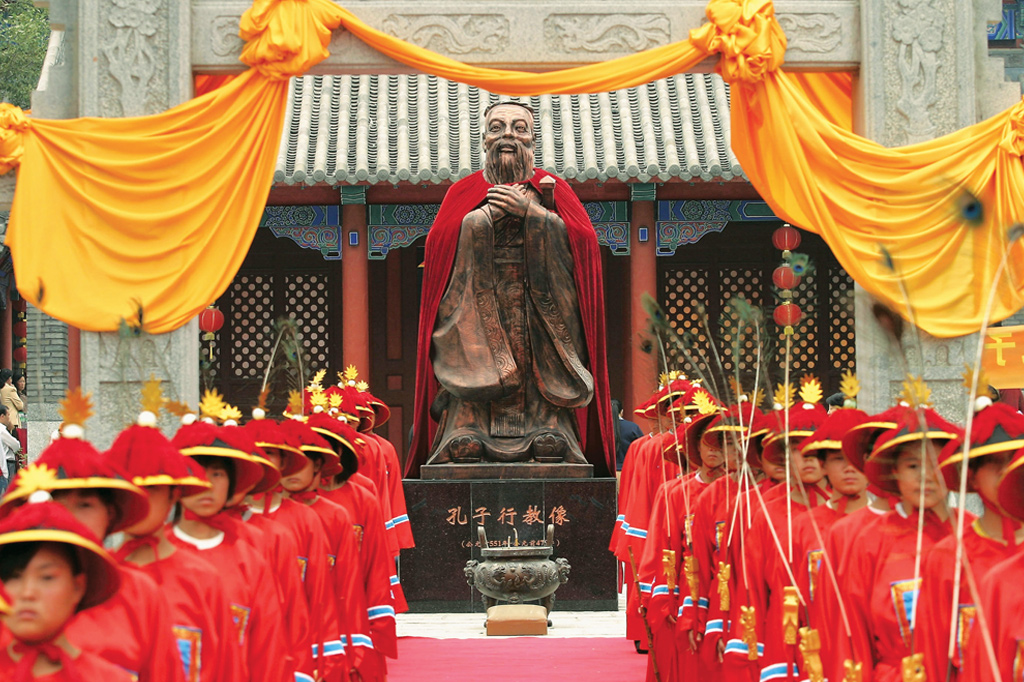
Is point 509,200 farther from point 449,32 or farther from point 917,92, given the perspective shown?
point 917,92

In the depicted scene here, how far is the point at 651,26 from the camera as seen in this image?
→ 8016mm

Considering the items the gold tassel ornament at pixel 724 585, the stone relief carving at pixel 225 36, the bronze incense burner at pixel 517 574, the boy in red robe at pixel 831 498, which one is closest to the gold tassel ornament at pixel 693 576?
the gold tassel ornament at pixel 724 585

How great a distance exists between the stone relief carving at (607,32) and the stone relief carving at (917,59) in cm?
141

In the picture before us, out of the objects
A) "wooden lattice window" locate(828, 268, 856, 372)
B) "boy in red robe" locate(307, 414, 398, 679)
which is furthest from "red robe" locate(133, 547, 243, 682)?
"wooden lattice window" locate(828, 268, 856, 372)

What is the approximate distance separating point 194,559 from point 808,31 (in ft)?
19.2

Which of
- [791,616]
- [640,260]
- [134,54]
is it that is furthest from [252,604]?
[640,260]

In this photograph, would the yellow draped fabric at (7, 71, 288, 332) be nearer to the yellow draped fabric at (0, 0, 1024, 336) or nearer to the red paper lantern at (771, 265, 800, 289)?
the yellow draped fabric at (0, 0, 1024, 336)

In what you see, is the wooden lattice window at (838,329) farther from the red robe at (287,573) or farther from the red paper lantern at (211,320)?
the red robe at (287,573)

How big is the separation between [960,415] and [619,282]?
20.5 feet

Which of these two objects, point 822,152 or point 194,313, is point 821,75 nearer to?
point 822,152

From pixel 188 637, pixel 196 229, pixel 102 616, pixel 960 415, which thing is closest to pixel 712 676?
pixel 188 637

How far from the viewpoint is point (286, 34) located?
7691 mm

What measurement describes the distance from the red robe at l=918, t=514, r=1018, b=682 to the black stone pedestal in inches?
200

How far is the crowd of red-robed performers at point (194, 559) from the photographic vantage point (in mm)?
2584
